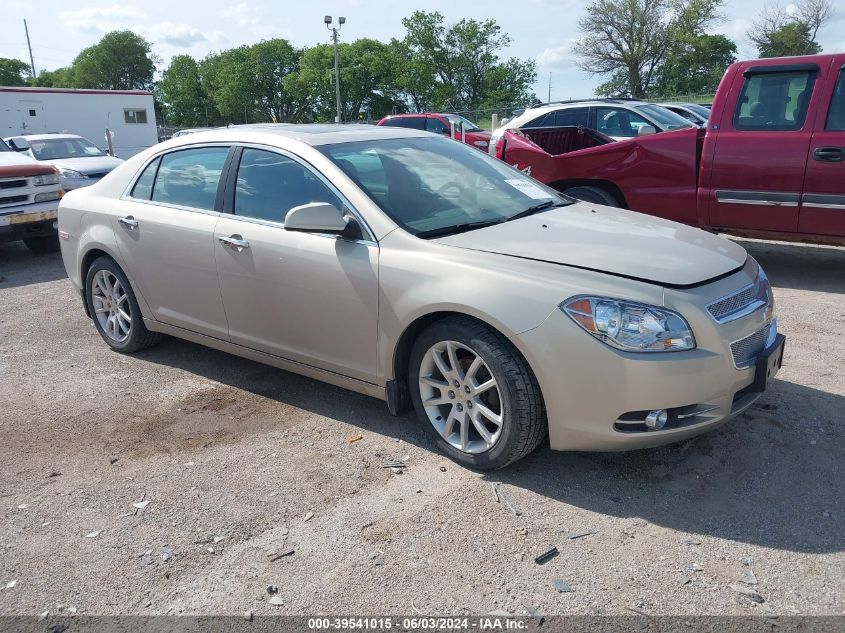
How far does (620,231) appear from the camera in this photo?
3.78 metres

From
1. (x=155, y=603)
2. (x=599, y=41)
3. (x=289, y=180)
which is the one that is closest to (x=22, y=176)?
(x=289, y=180)

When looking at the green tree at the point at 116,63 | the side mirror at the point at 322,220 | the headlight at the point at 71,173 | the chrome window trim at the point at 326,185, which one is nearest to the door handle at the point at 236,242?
the chrome window trim at the point at 326,185

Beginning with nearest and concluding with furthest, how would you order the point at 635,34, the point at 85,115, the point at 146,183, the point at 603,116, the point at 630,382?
the point at 630,382, the point at 146,183, the point at 603,116, the point at 85,115, the point at 635,34

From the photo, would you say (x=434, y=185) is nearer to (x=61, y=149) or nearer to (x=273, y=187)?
(x=273, y=187)

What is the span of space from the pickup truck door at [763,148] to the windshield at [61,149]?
12.4 meters

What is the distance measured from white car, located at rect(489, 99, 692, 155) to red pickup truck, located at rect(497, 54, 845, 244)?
377 cm

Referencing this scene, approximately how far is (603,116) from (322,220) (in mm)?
8974

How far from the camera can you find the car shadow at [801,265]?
664 cm

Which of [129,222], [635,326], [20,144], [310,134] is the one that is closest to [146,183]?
[129,222]

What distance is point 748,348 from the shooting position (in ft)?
10.6

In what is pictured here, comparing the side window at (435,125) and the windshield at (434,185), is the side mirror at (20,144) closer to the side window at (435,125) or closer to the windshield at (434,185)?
the side window at (435,125)

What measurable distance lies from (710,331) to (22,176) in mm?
9160

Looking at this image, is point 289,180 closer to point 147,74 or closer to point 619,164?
point 619,164

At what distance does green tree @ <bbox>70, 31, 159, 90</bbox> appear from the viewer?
106750 mm
